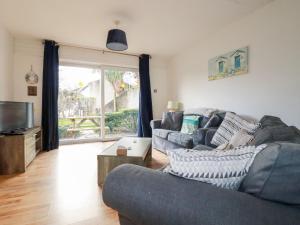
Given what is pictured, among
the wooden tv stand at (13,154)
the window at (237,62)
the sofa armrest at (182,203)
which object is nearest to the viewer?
the sofa armrest at (182,203)

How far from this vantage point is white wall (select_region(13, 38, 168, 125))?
4168mm

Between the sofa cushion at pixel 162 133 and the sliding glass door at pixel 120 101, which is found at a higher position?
Result: the sliding glass door at pixel 120 101

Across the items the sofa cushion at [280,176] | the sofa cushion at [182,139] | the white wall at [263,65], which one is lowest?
the sofa cushion at [182,139]

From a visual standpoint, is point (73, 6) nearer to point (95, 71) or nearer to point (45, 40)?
point (45, 40)

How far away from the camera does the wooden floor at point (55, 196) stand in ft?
5.52

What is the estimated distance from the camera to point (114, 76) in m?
5.39

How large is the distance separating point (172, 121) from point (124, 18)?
7.62 feet

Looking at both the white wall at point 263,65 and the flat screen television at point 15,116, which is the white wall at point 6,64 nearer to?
the flat screen television at point 15,116

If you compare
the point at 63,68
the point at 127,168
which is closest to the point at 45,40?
the point at 63,68

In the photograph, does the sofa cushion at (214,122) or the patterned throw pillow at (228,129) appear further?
the sofa cushion at (214,122)

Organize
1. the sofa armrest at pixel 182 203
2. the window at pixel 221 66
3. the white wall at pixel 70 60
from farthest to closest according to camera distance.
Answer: the white wall at pixel 70 60 → the window at pixel 221 66 → the sofa armrest at pixel 182 203

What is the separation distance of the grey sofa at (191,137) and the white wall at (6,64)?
303 centimetres

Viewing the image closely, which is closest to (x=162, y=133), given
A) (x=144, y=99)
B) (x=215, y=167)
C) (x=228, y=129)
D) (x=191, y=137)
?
(x=191, y=137)

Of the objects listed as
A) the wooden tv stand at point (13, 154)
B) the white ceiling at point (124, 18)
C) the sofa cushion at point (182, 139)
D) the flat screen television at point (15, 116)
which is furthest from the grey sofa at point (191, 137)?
the flat screen television at point (15, 116)
